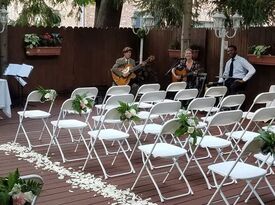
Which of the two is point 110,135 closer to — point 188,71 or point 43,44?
point 188,71

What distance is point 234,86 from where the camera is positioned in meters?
9.11

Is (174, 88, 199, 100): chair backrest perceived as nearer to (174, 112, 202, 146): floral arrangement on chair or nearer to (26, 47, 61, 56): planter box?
(174, 112, 202, 146): floral arrangement on chair

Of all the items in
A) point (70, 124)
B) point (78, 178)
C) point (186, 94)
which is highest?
point (186, 94)

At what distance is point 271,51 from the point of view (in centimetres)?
945

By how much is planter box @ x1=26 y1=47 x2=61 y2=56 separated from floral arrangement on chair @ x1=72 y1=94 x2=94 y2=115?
17.7ft

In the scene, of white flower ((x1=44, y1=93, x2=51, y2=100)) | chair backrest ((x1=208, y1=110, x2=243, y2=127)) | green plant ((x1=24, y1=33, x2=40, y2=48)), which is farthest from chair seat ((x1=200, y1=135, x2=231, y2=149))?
green plant ((x1=24, y1=33, x2=40, y2=48))

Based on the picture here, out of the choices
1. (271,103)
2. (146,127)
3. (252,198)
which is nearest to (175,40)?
(271,103)

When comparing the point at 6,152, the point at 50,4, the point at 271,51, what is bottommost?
the point at 6,152

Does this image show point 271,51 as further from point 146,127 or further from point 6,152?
point 6,152

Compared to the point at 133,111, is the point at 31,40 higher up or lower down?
higher up

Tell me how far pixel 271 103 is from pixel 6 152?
3.69m

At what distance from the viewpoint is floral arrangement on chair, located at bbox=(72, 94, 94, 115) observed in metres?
5.97

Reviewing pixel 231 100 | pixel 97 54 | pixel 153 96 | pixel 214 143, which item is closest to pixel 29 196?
pixel 214 143

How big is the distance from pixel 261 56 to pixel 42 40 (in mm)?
4832
